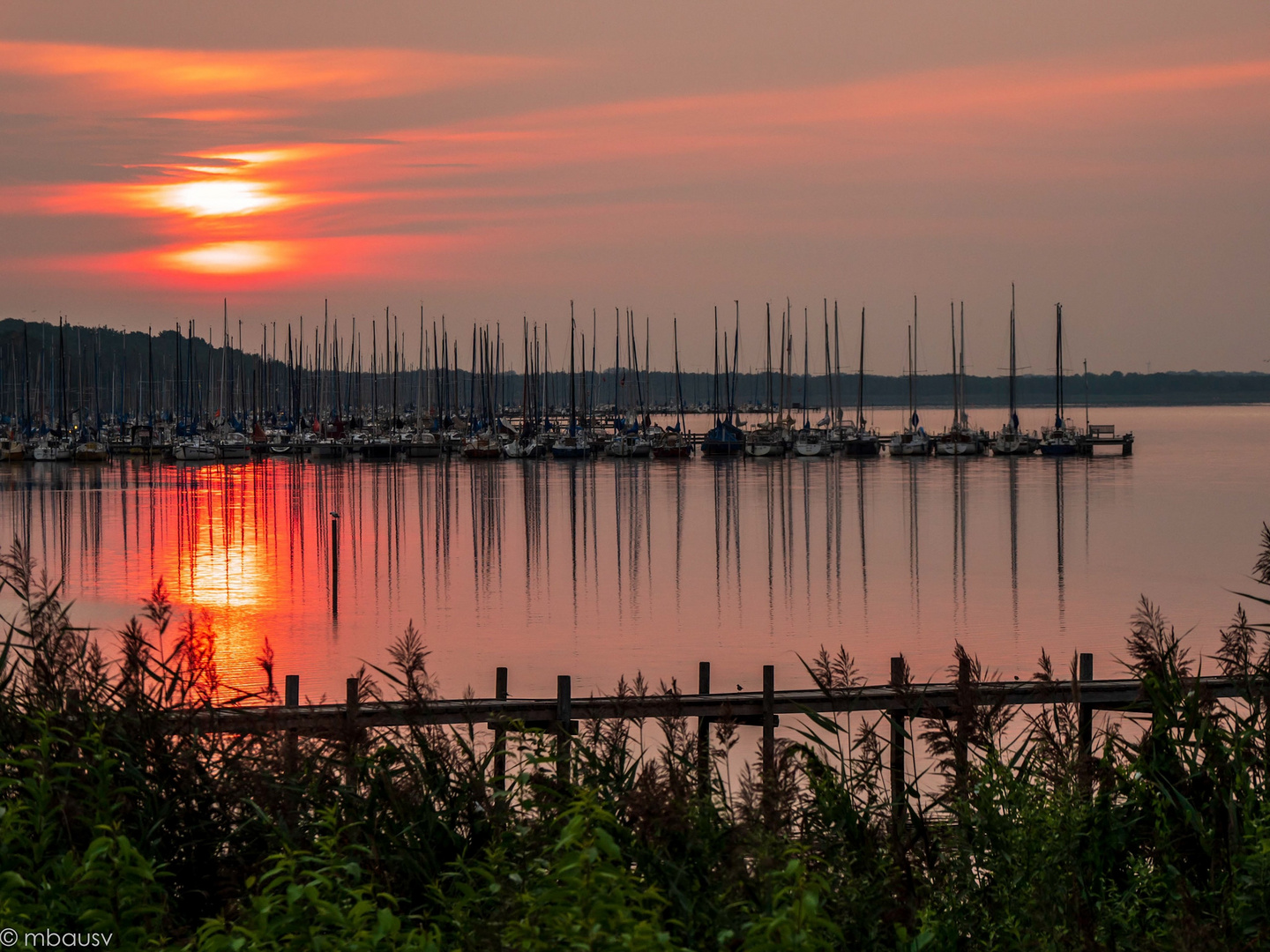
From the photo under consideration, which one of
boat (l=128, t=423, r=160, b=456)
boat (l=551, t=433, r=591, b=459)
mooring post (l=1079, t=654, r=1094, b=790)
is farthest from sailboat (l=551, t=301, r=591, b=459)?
mooring post (l=1079, t=654, r=1094, b=790)

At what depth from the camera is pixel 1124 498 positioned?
255 ft

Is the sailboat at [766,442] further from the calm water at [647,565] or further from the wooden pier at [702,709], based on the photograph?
the wooden pier at [702,709]

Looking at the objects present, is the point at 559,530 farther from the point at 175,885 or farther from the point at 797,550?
the point at 175,885

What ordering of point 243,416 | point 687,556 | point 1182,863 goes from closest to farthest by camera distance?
point 1182,863 → point 687,556 → point 243,416

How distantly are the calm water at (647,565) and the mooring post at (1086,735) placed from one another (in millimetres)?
6130

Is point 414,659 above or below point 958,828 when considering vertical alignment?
above

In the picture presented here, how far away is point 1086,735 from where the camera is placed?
41.1 ft

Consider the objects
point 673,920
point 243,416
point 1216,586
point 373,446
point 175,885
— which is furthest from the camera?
point 243,416

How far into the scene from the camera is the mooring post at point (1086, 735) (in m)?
8.93

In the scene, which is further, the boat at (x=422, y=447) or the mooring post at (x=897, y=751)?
the boat at (x=422, y=447)

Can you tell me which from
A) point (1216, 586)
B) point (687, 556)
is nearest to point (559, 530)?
point (687, 556)

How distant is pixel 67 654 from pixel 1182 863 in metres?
7.19

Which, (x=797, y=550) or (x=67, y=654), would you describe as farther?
(x=797, y=550)

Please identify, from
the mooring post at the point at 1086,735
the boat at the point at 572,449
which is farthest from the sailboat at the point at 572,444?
the mooring post at the point at 1086,735
